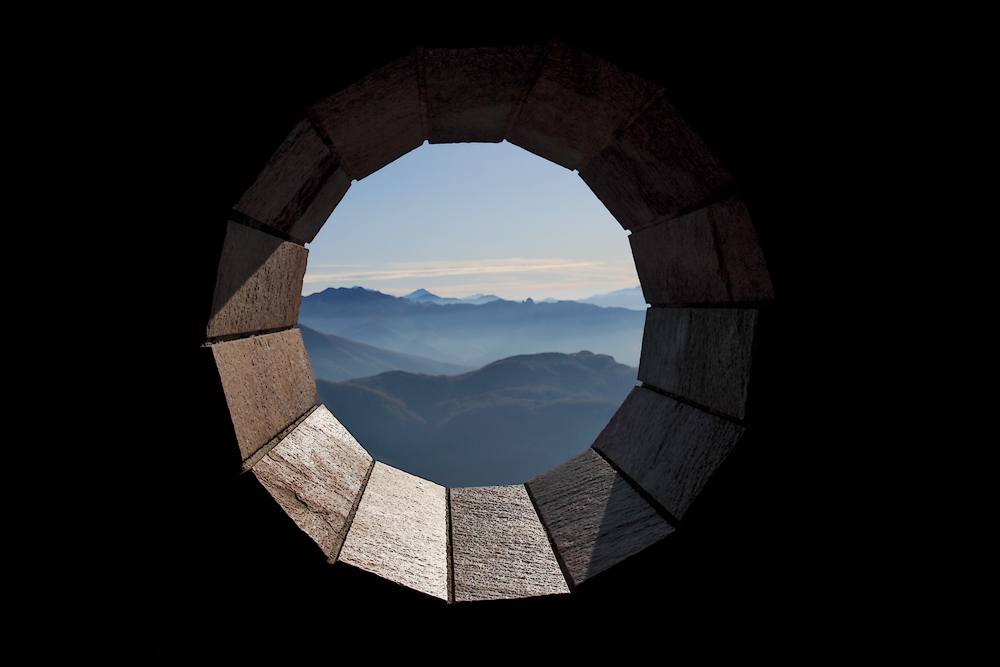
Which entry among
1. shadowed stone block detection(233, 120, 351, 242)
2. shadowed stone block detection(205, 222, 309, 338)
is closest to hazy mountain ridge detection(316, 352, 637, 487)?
shadowed stone block detection(205, 222, 309, 338)

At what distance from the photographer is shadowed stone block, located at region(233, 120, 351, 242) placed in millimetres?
1368

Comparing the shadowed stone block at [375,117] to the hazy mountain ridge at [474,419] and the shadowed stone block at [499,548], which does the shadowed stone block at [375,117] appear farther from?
the hazy mountain ridge at [474,419]

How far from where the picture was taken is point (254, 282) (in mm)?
1581

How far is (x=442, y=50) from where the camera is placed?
4.35 feet

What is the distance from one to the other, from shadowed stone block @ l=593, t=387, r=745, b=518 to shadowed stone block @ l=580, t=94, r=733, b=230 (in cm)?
71

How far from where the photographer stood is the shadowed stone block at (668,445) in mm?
1492

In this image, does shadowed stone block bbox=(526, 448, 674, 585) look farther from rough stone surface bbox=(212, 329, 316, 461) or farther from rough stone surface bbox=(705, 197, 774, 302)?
rough stone surface bbox=(212, 329, 316, 461)

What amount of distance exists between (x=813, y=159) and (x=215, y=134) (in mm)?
1646

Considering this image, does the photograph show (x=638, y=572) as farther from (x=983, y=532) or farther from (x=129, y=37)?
Answer: (x=129, y=37)

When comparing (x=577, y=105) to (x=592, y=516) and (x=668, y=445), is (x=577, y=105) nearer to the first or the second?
(x=668, y=445)

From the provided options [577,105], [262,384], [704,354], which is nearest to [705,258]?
[704,354]

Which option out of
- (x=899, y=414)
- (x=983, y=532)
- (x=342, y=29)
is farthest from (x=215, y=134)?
(x=983, y=532)

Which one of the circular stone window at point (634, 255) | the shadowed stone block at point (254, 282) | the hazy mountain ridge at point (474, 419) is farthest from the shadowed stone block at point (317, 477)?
the hazy mountain ridge at point (474, 419)

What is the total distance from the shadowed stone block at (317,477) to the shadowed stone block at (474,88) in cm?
125
